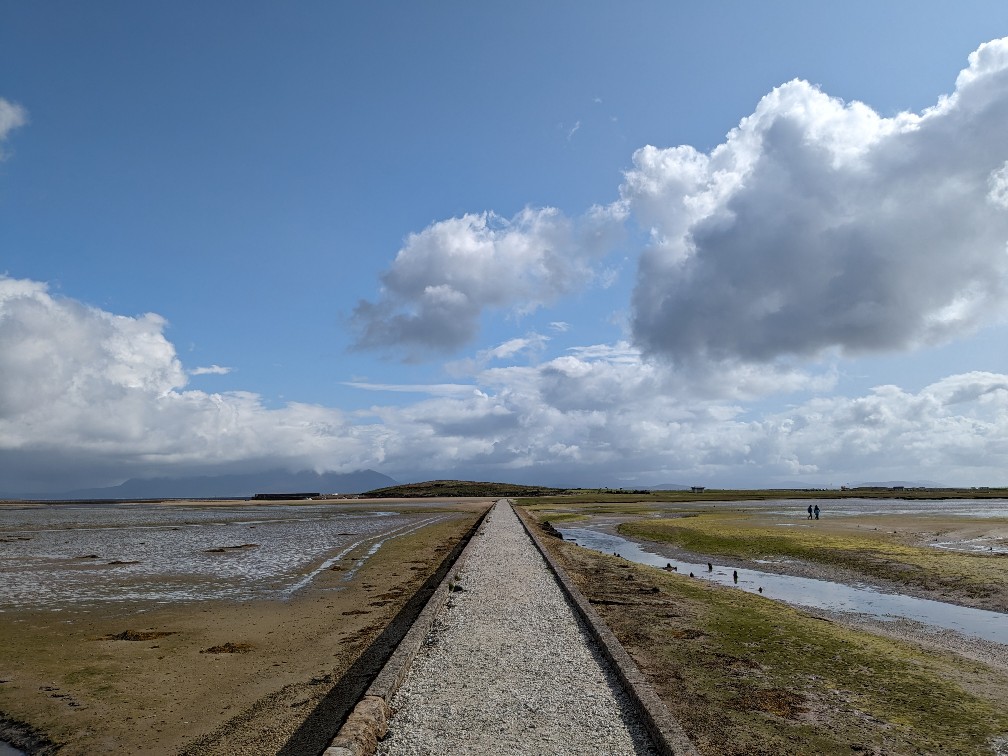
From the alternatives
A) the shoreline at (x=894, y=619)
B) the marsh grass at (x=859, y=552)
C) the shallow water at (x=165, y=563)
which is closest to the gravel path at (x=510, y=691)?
the shoreline at (x=894, y=619)

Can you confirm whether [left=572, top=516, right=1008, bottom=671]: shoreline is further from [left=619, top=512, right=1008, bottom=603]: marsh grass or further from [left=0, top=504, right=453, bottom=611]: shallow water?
[left=0, top=504, right=453, bottom=611]: shallow water

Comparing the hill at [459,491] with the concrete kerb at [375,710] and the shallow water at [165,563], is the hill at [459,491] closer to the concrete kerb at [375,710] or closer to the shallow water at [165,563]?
the shallow water at [165,563]

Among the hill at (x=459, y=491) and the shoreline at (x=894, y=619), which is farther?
the hill at (x=459, y=491)

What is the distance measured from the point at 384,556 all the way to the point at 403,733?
2310 cm

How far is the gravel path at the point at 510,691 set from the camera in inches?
297

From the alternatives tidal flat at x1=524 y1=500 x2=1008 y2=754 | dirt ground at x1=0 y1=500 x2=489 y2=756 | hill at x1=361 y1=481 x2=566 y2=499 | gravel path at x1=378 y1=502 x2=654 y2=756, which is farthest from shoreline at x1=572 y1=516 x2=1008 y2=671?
hill at x1=361 y1=481 x2=566 y2=499

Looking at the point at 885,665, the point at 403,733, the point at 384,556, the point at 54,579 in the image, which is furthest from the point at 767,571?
the point at 54,579

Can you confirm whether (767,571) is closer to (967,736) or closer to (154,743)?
(967,736)

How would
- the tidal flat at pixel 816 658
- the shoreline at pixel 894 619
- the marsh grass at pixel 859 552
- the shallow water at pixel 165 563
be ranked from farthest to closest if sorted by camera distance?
the marsh grass at pixel 859 552 → the shallow water at pixel 165 563 → the shoreline at pixel 894 619 → the tidal flat at pixel 816 658

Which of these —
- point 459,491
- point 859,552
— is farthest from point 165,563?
point 459,491

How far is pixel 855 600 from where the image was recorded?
66.3 ft

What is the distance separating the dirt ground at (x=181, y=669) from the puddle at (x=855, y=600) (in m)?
12.8

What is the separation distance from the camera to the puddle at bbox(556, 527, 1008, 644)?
→ 1664cm

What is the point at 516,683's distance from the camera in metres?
9.55
